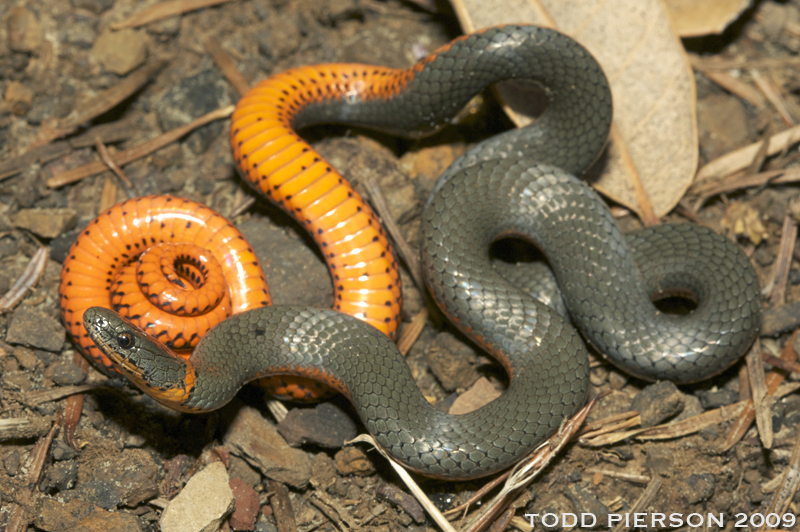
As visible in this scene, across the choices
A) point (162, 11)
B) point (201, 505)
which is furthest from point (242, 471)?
point (162, 11)

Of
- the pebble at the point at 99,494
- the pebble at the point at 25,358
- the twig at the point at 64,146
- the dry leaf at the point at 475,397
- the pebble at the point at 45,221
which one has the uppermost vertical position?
the twig at the point at 64,146

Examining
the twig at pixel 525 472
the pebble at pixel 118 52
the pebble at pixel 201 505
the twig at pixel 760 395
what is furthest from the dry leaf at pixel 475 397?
the pebble at pixel 118 52

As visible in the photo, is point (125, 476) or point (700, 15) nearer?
point (125, 476)

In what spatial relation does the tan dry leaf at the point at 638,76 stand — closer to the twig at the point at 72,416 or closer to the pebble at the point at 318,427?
the pebble at the point at 318,427

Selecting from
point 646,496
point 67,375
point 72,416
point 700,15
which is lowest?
point 646,496

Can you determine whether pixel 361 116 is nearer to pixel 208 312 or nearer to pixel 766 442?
pixel 208 312

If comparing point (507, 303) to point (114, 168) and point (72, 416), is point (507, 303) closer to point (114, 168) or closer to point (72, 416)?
point (72, 416)
